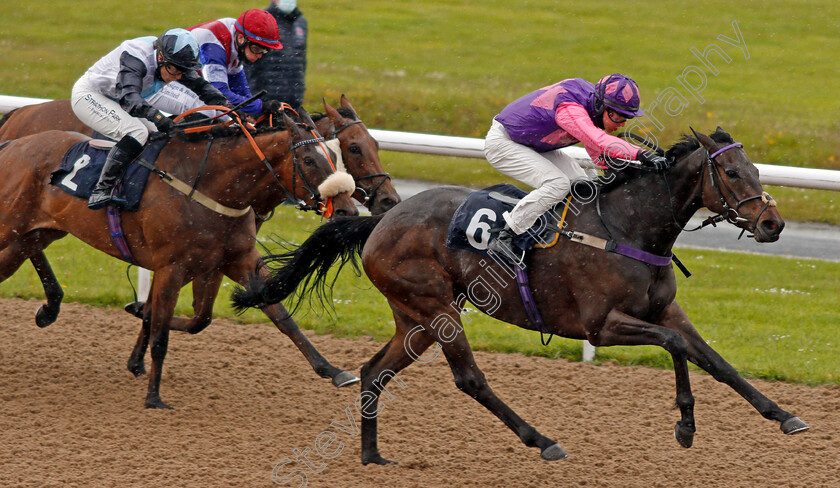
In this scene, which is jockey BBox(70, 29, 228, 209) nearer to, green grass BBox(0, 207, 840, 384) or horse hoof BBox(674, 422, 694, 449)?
green grass BBox(0, 207, 840, 384)

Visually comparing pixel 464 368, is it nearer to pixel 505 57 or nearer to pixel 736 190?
pixel 736 190

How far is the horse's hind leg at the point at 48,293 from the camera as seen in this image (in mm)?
6113

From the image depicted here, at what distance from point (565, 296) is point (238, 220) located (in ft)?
6.57

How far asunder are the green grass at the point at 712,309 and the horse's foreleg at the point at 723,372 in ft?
5.84

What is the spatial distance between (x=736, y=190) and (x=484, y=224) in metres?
1.16

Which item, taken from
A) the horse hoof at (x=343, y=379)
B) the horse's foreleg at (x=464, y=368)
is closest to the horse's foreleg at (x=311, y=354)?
the horse hoof at (x=343, y=379)

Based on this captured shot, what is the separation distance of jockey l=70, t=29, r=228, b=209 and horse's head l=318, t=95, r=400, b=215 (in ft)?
2.47

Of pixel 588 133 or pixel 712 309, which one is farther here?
pixel 712 309

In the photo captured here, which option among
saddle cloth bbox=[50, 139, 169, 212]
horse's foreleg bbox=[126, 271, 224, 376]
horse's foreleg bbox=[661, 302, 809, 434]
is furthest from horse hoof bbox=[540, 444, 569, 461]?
saddle cloth bbox=[50, 139, 169, 212]

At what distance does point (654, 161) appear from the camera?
420cm

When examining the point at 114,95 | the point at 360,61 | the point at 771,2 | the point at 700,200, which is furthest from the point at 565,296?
the point at 771,2

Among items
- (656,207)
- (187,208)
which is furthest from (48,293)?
(656,207)

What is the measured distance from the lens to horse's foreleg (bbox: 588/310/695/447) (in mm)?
4016

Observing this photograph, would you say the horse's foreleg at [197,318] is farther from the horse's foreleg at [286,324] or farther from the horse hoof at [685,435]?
the horse hoof at [685,435]
